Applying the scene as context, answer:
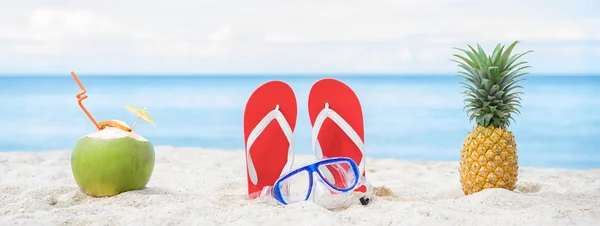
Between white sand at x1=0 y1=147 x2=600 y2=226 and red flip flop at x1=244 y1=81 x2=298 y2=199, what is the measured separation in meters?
0.17

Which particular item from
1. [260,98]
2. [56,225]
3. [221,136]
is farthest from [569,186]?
[221,136]

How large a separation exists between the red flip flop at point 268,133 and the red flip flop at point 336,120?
0.14 metres

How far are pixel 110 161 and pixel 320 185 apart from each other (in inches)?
40.5

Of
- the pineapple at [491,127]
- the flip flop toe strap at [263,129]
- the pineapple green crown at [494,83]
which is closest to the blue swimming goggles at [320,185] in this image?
the flip flop toe strap at [263,129]

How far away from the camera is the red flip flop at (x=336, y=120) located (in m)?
3.36

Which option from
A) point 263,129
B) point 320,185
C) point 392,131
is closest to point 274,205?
point 320,185

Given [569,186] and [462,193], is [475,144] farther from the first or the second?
[569,186]

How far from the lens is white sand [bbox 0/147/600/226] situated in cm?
255

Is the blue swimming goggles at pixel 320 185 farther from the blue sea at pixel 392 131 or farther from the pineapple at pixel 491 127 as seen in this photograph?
the blue sea at pixel 392 131

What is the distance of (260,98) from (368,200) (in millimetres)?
806

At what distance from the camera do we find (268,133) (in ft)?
11.0

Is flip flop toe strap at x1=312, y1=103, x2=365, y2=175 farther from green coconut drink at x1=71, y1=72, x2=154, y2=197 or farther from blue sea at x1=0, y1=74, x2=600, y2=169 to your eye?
blue sea at x1=0, y1=74, x2=600, y2=169

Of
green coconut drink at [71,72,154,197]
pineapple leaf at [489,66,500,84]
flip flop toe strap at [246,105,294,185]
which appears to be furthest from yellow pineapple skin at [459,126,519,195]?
green coconut drink at [71,72,154,197]

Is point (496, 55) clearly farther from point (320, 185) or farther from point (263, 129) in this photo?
point (263, 129)
